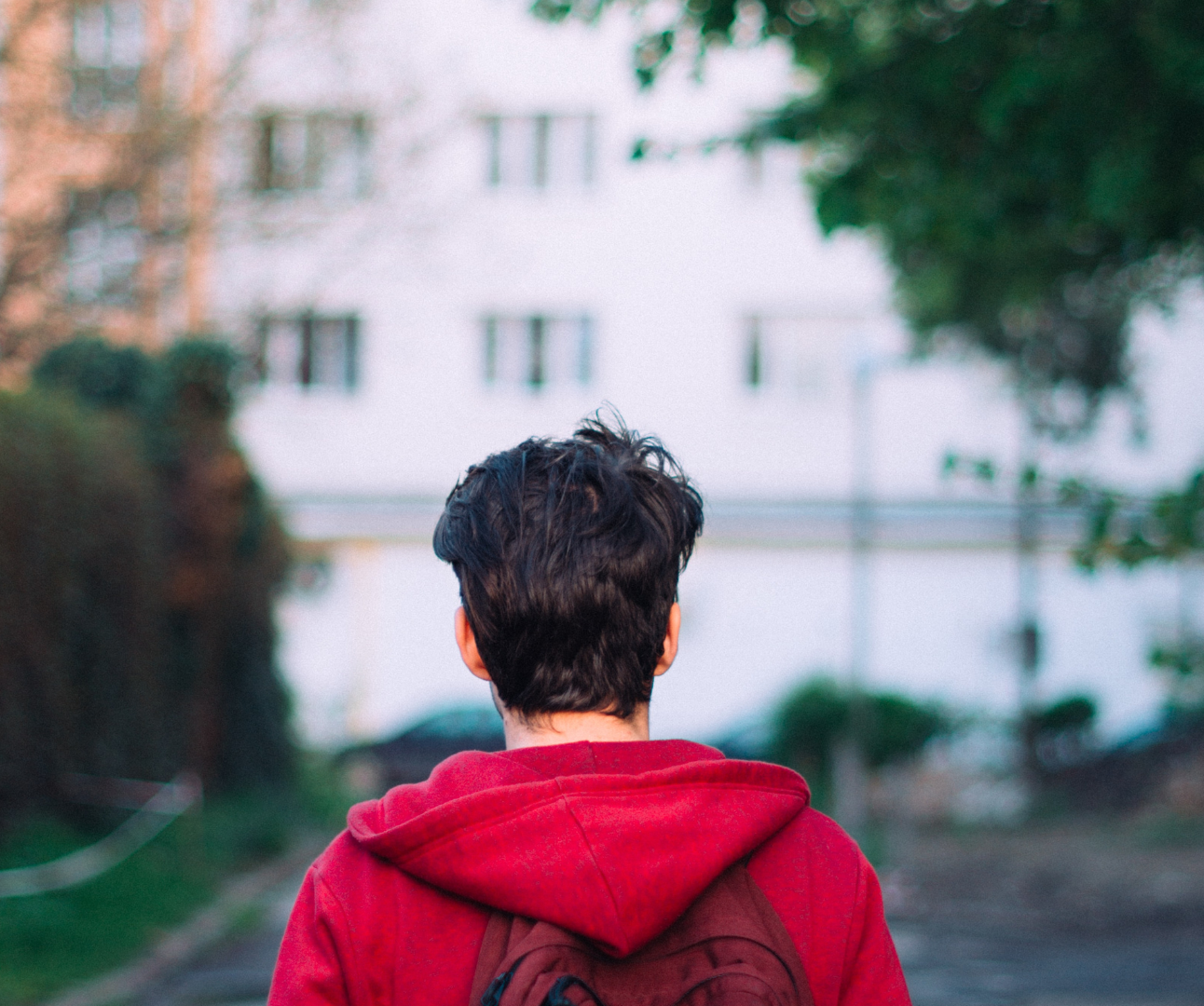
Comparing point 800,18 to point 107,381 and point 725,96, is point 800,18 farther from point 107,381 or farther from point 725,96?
point 725,96

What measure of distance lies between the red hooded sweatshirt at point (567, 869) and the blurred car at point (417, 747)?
569 inches

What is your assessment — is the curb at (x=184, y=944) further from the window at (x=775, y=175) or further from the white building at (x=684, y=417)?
the window at (x=775, y=175)

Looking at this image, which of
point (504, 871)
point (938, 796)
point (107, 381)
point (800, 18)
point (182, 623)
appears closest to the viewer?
point (504, 871)

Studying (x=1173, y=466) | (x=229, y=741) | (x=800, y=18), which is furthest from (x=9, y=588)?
(x=1173, y=466)

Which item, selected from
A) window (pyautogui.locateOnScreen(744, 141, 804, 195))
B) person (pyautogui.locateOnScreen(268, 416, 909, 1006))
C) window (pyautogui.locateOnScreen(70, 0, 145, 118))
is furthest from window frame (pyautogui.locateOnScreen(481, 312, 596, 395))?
person (pyautogui.locateOnScreen(268, 416, 909, 1006))

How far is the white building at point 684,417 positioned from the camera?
61.7 ft

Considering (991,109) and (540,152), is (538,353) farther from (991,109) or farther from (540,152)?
(991,109)

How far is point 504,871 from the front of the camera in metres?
1.27

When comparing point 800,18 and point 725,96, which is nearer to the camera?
point 800,18

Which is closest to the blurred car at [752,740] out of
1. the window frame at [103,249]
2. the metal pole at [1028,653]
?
the metal pole at [1028,653]

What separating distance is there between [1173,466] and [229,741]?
14893 mm

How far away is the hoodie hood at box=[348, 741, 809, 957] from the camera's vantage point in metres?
1.26

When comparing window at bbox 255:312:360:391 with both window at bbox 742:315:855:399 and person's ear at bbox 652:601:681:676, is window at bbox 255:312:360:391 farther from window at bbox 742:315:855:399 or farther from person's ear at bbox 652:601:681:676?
person's ear at bbox 652:601:681:676

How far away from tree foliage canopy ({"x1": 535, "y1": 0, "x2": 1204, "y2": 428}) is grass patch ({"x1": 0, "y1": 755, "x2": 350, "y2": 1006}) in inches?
192
